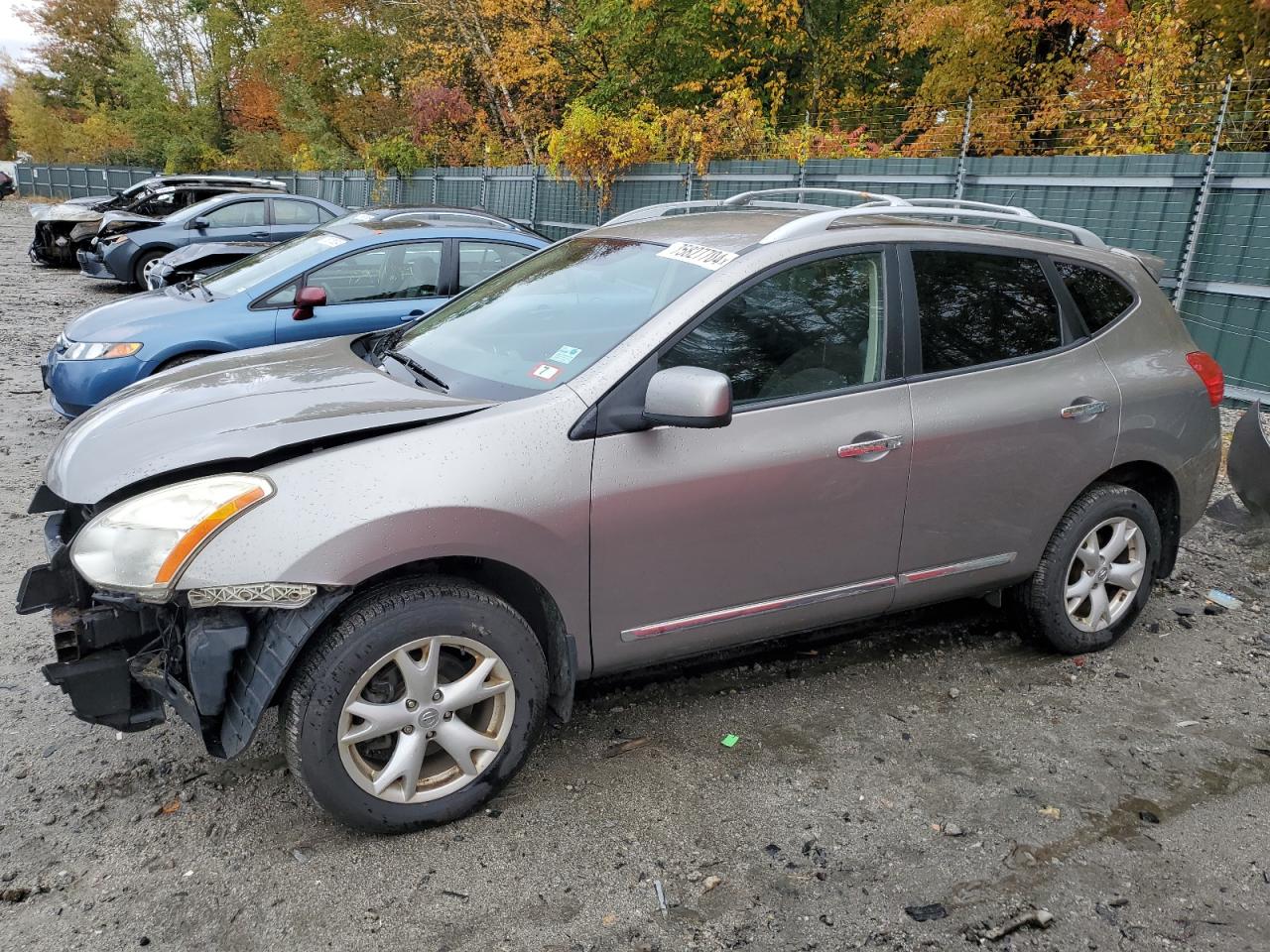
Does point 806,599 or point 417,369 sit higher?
point 417,369

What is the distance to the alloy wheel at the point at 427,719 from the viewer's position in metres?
2.69

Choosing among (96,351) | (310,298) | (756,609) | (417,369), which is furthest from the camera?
(96,351)

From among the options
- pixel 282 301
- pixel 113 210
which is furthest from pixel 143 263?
pixel 282 301

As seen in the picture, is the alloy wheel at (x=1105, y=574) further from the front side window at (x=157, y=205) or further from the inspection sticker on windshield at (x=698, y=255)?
the front side window at (x=157, y=205)

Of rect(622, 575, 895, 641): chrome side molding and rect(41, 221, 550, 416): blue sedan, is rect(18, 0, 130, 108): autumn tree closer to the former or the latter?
rect(41, 221, 550, 416): blue sedan

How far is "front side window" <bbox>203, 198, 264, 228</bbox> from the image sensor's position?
13867mm

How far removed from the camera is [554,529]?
2830 millimetres

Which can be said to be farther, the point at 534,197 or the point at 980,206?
the point at 534,197

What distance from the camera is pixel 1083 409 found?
3.73m

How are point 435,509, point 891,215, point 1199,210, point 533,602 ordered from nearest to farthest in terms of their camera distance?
point 435,509 < point 533,602 < point 891,215 < point 1199,210

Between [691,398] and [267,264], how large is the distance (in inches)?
210

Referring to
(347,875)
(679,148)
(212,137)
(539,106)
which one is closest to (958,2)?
(679,148)

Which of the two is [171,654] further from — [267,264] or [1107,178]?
[1107,178]

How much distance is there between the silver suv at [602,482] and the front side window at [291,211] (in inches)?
436
